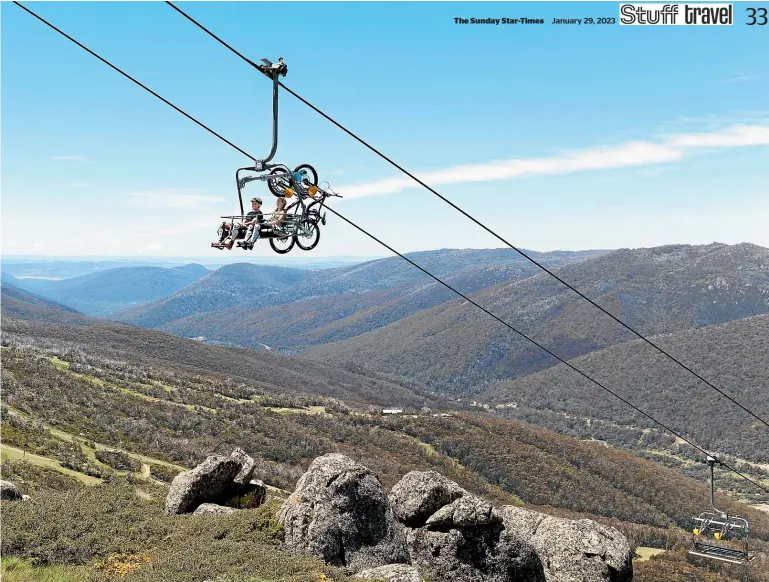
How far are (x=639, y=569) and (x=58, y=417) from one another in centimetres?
4592

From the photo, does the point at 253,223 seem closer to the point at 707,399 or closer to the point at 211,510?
the point at 211,510

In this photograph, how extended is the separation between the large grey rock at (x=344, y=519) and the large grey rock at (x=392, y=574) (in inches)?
49.5

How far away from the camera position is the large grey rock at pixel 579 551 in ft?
67.7

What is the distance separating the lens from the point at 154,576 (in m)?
13.4

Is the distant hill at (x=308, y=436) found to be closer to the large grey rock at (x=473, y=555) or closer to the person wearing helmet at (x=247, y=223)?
the large grey rock at (x=473, y=555)

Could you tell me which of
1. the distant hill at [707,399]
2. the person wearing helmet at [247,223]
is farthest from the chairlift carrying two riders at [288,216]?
the distant hill at [707,399]

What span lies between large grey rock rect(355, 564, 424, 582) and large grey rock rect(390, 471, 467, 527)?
4.17m

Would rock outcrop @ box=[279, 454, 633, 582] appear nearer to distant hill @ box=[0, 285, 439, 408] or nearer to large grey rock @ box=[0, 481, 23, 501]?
large grey rock @ box=[0, 481, 23, 501]

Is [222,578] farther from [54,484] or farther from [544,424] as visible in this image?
[544,424]

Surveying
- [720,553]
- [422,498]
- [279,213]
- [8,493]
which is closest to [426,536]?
[422,498]

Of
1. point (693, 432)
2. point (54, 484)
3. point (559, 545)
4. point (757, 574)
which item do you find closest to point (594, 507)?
point (757, 574)

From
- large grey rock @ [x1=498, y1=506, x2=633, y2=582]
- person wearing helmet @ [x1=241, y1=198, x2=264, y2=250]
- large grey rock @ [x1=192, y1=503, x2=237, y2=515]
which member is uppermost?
person wearing helmet @ [x1=241, y1=198, x2=264, y2=250]

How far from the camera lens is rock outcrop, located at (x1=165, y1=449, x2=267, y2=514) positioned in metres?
22.0

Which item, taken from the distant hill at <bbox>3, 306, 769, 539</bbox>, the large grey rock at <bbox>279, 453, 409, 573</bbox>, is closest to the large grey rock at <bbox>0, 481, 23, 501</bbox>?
the large grey rock at <bbox>279, 453, 409, 573</bbox>
